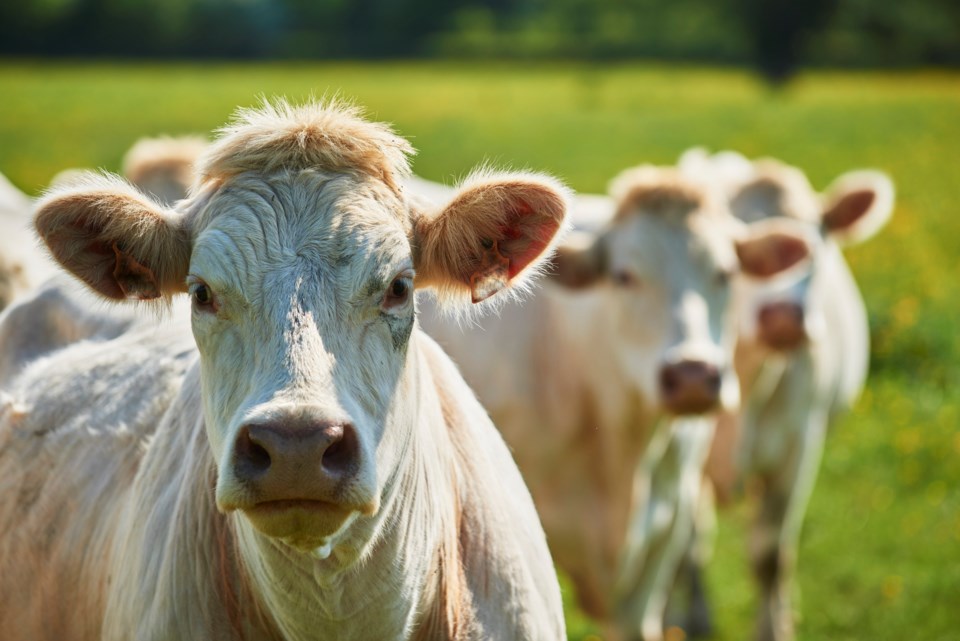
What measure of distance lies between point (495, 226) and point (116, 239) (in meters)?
0.93

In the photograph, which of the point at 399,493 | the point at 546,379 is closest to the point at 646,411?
the point at 546,379

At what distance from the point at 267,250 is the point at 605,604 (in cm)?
367

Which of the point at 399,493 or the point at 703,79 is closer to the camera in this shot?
the point at 399,493

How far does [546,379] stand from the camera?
6.30 meters

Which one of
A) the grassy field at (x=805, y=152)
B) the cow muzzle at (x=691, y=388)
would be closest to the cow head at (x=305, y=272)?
the grassy field at (x=805, y=152)

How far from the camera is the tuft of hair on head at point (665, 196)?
6035 mm

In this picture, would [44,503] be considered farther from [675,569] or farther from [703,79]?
[703,79]

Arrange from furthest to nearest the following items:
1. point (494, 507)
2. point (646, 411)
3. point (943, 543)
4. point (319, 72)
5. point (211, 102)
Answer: point (319, 72) < point (211, 102) < point (943, 543) < point (646, 411) < point (494, 507)

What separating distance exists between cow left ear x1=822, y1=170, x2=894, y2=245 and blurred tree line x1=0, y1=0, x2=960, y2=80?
42715 millimetres

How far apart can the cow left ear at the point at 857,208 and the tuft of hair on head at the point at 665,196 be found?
1573 mm

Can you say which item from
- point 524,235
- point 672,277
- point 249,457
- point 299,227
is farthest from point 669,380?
point 249,457

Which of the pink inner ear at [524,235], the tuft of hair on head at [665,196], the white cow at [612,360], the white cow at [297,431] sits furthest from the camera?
the tuft of hair on head at [665,196]

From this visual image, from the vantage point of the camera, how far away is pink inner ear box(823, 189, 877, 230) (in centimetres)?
741

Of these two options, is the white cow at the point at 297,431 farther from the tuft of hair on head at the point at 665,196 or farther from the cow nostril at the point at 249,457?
the tuft of hair on head at the point at 665,196
